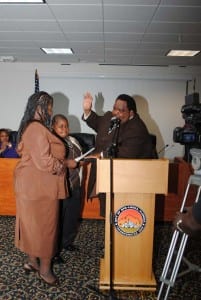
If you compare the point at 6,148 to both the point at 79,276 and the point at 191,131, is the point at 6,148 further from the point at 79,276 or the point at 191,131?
the point at 191,131

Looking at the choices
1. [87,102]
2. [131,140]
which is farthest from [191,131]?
[87,102]

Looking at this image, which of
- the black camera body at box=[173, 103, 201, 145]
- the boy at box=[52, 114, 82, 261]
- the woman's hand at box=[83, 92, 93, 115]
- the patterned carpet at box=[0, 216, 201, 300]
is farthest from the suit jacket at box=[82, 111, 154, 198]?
the patterned carpet at box=[0, 216, 201, 300]

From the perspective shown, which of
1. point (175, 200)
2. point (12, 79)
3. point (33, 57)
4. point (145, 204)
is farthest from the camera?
point (12, 79)

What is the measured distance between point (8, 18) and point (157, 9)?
6.06ft

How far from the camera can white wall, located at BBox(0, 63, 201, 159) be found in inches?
262

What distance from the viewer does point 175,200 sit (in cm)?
412

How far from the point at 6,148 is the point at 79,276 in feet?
8.81

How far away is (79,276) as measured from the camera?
8.64 ft

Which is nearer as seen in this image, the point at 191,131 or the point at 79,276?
the point at 191,131

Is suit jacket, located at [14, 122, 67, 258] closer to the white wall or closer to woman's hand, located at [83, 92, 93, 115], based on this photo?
woman's hand, located at [83, 92, 93, 115]

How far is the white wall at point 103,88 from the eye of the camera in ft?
21.8

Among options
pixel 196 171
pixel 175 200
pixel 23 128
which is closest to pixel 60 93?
pixel 175 200

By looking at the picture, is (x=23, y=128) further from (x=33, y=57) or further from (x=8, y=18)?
(x=33, y=57)

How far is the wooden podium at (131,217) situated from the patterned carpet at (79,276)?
0.13 m
